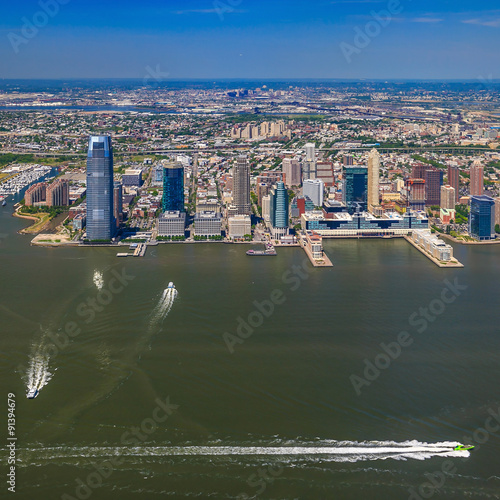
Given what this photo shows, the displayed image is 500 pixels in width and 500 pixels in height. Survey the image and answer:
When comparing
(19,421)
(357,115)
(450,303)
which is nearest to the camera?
(19,421)

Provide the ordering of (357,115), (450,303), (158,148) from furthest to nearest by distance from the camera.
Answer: (357,115) < (158,148) < (450,303)

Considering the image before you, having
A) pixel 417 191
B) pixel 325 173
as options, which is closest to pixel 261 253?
pixel 417 191

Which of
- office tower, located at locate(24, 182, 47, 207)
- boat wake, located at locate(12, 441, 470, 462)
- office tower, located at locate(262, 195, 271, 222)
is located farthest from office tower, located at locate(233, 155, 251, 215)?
boat wake, located at locate(12, 441, 470, 462)

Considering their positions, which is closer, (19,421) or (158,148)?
(19,421)

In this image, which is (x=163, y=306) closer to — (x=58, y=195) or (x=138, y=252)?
(x=138, y=252)

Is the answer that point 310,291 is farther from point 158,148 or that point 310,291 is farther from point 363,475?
point 158,148

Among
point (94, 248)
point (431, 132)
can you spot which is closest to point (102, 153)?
point (94, 248)
